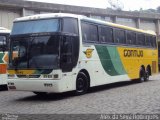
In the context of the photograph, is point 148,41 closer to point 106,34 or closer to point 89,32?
point 106,34

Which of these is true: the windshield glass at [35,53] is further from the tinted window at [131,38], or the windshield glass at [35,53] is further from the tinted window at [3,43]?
the tinted window at [131,38]

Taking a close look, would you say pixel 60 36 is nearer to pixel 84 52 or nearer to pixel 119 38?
pixel 84 52

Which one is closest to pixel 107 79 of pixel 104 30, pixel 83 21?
pixel 104 30

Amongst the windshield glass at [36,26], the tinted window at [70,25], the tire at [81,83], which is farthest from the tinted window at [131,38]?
the windshield glass at [36,26]

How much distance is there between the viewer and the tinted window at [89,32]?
1542cm

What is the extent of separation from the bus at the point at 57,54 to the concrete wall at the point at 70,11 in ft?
52.3

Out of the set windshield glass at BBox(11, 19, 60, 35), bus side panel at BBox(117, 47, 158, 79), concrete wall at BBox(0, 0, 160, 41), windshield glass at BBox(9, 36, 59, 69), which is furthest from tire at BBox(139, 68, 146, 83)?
concrete wall at BBox(0, 0, 160, 41)

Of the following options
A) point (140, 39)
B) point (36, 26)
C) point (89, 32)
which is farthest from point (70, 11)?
point (36, 26)

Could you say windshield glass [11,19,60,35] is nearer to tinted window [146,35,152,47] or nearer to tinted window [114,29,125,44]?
tinted window [114,29,125,44]

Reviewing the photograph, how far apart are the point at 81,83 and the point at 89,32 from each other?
7.45ft

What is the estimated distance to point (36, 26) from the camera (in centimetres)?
1409

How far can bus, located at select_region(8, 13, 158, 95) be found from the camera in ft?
43.6

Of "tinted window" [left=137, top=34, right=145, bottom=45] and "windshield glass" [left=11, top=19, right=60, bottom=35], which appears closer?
"windshield glass" [left=11, top=19, right=60, bottom=35]

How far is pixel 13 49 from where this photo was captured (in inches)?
559
